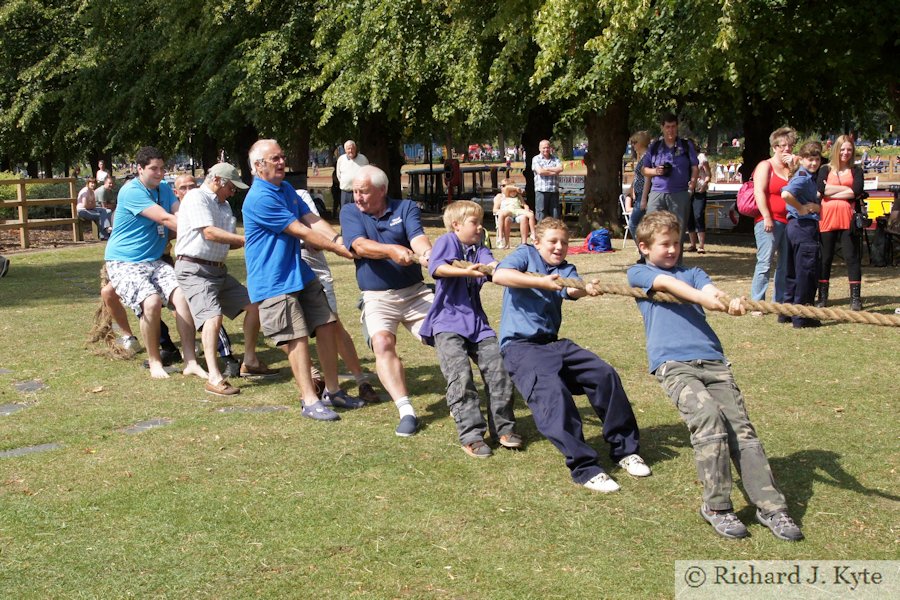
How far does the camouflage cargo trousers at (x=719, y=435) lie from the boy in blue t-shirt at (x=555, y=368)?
1.99 feet

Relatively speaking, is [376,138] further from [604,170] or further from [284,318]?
[284,318]

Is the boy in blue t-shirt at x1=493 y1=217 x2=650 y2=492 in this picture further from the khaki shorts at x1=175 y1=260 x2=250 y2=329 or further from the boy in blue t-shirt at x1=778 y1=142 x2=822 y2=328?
the boy in blue t-shirt at x1=778 y1=142 x2=822 y2=328

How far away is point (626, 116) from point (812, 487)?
50.4ft

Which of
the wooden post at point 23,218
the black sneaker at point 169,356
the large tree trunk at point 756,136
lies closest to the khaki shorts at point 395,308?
the black sneaker at point 169,356

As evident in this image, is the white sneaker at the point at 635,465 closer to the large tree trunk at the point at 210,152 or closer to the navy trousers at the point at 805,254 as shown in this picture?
the navy trousers at the point at 805,254

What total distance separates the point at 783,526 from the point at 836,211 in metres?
6.33

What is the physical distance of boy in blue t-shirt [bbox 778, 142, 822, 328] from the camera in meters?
9.33

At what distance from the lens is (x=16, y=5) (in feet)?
97.8

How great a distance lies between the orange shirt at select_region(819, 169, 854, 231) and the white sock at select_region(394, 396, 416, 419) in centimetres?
558

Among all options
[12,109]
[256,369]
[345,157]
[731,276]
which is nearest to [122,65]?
[12,109]

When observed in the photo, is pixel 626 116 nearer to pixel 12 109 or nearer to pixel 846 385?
pixel 846 385

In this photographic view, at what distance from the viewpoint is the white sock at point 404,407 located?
6480 millimetres

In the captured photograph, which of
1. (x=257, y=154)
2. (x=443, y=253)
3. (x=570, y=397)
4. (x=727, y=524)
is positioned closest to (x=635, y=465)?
(x=570, y=397)

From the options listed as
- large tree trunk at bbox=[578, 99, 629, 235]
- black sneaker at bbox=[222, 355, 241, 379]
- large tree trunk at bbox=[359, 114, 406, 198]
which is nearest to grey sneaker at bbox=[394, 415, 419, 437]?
black sneaker at bbox=[222, 355, 241, 379]
